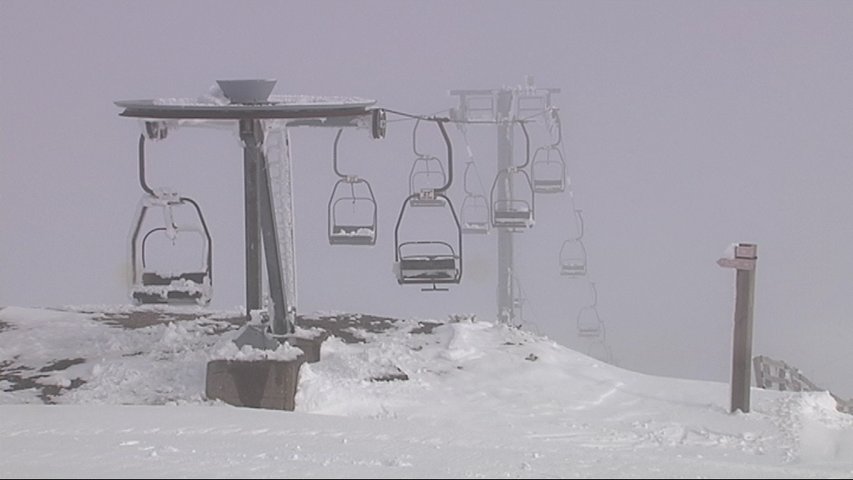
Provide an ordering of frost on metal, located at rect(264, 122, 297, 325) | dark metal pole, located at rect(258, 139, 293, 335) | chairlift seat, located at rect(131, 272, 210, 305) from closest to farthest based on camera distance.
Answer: chairlift seat, located at rect(131, 272, 210, 305) < dark metal pole, located at rect(258, 139, 293, 335) < frost on metal, located at rect(264, 122, 297, 325)

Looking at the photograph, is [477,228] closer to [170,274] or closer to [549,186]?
[549,186]

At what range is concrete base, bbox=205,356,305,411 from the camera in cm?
649

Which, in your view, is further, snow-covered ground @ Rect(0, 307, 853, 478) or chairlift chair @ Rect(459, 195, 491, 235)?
chairlift chair @ Rect(459, 195, 491, 235)

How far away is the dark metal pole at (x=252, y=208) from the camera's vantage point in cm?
675

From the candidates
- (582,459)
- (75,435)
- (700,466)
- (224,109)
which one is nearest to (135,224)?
(224,109)

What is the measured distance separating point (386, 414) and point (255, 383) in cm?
84

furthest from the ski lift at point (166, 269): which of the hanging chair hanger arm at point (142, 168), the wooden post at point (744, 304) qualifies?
the wooden post at point (744, 304)

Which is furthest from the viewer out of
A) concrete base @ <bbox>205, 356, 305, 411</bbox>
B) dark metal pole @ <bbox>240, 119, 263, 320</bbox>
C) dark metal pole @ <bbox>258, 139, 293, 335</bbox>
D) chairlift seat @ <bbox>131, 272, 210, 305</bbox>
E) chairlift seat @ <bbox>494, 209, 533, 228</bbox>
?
chairlift seat @ <bbox>494, 209, 533, 228</bbox>

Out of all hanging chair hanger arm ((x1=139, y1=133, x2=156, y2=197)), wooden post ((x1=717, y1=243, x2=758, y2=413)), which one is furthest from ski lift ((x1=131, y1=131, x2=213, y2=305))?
wooden post ((x1=717, y1=243, x2=758, y2=413))

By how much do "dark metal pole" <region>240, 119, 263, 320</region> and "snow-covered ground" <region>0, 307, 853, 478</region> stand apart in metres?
0.39

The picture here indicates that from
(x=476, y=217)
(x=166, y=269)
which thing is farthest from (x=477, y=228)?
(x=166, y=269)

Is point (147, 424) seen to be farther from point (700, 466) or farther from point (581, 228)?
point (581, 228)

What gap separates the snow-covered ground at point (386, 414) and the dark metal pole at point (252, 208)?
0.39m

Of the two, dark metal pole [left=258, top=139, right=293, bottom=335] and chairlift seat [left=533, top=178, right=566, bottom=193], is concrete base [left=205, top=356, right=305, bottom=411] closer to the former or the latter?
dark metal pole [left=258, top=139, right=293, bottom=335]
